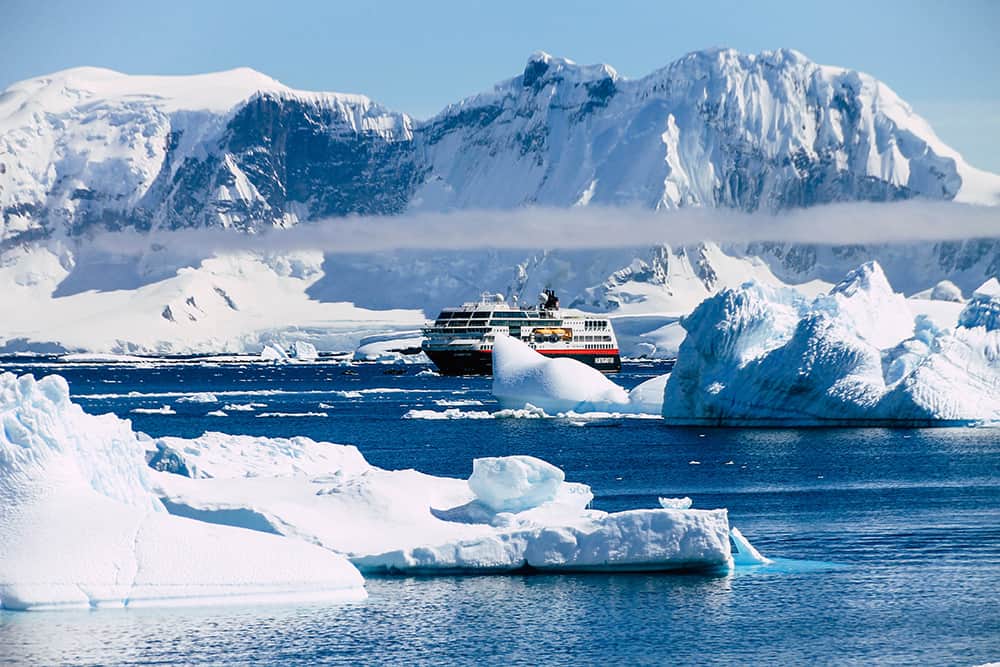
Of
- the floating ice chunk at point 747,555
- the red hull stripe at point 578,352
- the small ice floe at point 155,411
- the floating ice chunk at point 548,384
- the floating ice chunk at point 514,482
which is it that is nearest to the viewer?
the floating ice chunk at point 747,555

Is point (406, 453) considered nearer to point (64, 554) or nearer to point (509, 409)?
point (509, 409)

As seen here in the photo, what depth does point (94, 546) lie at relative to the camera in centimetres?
2577

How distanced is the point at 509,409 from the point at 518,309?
69039 mm

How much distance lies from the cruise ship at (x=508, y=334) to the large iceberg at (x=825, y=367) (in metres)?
73.2

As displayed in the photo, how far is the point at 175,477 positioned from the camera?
35.3m

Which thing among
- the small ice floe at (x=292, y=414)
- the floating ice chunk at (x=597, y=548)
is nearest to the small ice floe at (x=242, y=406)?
the small ice floe at (x=292, y=414)

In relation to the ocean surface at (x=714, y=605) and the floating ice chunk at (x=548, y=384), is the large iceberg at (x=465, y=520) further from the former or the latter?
the floating ice chunk at (x=548, y=384)

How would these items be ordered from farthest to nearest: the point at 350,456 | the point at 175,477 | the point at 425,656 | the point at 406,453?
Answer: the point at 406,453 < the point at 350,456 < the point at 175,477 < the point at 425,656

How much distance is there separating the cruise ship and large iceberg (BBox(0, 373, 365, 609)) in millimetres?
108760

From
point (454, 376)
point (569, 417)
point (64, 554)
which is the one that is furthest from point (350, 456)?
point (454, 376)

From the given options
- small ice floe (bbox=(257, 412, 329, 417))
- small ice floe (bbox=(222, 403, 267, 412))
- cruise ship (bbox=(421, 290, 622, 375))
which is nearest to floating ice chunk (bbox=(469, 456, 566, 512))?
small ice floe (bbox=(257, 412, 329, 417))

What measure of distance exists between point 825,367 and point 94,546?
1486 inches

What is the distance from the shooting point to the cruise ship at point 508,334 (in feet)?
453

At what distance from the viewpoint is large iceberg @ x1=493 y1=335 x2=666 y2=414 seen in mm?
73250
